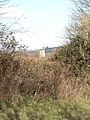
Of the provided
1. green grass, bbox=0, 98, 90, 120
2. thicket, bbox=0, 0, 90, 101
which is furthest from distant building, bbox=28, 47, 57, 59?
green grass, bbox=0, 98, 90, 120

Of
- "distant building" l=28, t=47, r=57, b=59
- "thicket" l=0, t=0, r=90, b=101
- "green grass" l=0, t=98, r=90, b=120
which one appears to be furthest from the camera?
"distant building" l=28, t=47, r=57, b=59

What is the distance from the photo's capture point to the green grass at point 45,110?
11.8 m

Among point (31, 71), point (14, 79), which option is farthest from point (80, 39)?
point (14, 79)

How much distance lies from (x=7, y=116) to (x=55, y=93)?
15.8 feet

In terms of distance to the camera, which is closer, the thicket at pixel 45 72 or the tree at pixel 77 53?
the thicket at pixel 45 72

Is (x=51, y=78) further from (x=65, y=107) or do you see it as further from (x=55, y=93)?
(x=65, y=107)

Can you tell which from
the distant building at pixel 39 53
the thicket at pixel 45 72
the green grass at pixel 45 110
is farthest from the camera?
the distant building at pixel 39 53

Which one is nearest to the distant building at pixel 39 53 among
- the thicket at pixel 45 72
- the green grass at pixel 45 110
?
the thicket at pixel 45 72

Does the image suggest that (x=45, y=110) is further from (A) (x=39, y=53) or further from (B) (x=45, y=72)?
(A) (x=39, y=53)

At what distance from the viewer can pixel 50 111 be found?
1328cm

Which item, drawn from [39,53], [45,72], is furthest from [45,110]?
[39,53]

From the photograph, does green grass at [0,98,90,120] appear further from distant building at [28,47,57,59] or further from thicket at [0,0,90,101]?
distant building at [28,47,57,59]

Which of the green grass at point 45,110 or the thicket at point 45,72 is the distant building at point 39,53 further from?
the green grass at point 45,110

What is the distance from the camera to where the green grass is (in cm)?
1177
